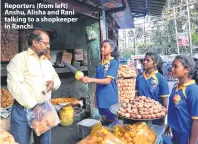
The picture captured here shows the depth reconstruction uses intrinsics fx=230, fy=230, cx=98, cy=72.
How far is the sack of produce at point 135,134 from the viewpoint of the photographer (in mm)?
2046

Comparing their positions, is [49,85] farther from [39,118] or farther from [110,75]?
[110,75]

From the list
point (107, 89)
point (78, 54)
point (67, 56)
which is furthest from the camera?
point (78, 54)

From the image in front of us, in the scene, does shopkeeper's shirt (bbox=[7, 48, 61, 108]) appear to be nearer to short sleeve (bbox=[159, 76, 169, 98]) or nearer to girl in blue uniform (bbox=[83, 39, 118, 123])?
girl in blue uniform (bbox=[83, 39, 118, 123])

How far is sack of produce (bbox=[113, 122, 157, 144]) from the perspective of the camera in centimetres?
205

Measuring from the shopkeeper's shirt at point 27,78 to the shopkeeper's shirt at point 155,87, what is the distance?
124cm

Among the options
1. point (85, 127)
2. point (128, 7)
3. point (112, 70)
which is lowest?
point (85, 127)

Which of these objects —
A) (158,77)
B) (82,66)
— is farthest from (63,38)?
(158,77)

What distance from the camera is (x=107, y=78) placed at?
2969 mm

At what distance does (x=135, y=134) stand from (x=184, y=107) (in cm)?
54

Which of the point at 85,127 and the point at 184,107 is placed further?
the point at 85,127

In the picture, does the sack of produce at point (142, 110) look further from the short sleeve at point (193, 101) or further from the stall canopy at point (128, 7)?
the stall canopy at point (128, 7)

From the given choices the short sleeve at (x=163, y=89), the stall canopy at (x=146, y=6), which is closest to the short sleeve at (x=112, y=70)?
Result: the short sleeve at (x=163, y=89)

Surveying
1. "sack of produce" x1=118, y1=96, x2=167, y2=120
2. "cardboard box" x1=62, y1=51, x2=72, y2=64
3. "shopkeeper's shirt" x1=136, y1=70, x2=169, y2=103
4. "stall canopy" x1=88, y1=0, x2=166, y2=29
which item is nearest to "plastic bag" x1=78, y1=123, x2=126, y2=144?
"sack of produce" x1=118, y1=96, x2=167, y2=120

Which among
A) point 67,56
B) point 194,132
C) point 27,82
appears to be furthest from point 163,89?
point 67,56
